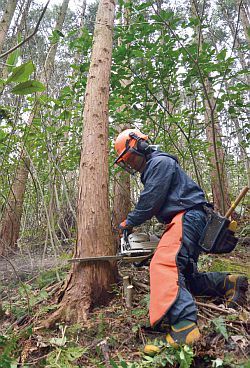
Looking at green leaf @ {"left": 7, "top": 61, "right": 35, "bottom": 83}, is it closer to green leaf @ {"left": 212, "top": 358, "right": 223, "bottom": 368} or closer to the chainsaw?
green leaf @ {"left": 212, "top": 358, "right": 223, "bottom": 368}

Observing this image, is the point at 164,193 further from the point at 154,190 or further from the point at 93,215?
the point at 93,215

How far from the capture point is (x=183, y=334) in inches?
83.8

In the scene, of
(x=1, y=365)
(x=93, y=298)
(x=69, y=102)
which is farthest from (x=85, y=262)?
(x=69, y=102)

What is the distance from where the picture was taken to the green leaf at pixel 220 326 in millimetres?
2118

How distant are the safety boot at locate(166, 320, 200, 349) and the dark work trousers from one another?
1.4 inches

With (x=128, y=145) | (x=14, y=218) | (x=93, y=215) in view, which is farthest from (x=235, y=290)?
(x=14, y=218)

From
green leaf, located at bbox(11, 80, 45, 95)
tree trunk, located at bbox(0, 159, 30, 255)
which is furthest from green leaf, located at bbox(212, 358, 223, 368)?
tree trunk, located at bbox(0, 159, 30, 255)

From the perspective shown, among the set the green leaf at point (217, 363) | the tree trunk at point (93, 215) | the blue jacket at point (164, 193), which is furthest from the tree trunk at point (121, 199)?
the green leaf at point (217, 363)

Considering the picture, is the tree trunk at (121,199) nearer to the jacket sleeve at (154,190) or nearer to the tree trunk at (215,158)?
the tree trunk at (215,158)

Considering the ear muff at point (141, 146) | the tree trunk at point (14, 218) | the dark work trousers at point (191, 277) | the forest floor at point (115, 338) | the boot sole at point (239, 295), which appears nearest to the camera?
the forest floor at point (115, 338)

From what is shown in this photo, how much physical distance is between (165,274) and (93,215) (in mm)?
973

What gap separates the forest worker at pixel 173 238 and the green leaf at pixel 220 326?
18 centimetres

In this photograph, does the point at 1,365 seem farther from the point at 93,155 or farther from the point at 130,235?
the point at 93,155

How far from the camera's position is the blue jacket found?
2.76 m
